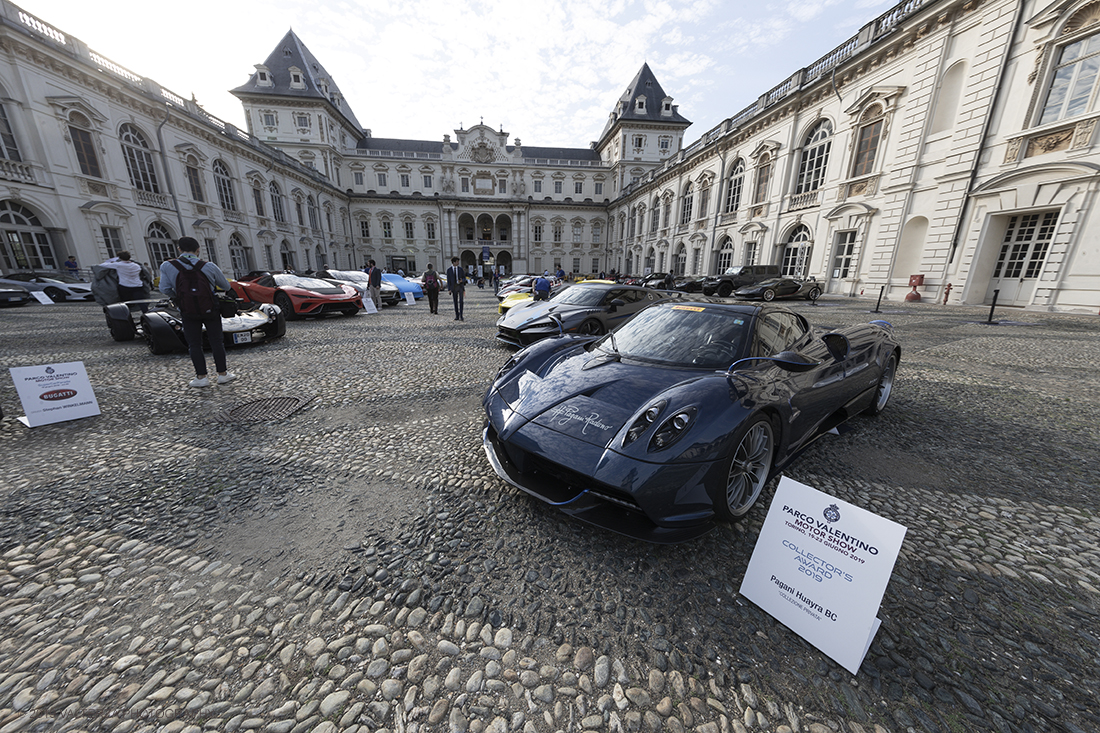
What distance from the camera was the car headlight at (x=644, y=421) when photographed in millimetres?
2064

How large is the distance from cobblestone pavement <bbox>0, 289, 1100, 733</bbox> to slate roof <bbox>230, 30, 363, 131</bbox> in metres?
47.4

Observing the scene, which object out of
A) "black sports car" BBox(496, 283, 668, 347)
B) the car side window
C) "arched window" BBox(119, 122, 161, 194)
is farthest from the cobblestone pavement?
"arched window" BBox(119, 122, 161, 194)

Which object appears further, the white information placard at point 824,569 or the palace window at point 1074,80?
the palace window at point 1074,80

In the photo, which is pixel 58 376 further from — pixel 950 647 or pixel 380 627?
pixel 950 647

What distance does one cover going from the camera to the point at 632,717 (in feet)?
4.48

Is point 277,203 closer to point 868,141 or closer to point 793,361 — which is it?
point 868,141

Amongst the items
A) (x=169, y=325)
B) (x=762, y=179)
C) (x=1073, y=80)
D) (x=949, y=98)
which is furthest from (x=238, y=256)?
(x=1073, y=80)

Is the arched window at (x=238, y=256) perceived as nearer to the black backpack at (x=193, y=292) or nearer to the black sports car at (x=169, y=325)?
the black sports car at (x=169, y=325)

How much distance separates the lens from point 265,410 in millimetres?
4055

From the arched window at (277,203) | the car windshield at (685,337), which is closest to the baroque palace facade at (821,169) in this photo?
the arched window at (277,203)

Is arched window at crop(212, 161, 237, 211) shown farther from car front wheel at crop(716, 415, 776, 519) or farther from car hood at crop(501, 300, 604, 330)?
car front wheel at crop(716, 415, 776, 519)

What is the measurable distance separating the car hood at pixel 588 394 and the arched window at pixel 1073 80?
17.6 m

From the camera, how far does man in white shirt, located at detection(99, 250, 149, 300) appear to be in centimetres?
917

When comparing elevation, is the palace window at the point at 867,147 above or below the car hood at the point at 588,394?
above
